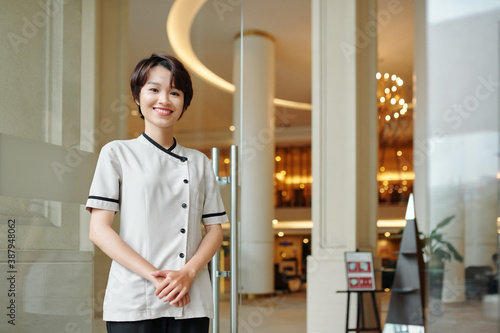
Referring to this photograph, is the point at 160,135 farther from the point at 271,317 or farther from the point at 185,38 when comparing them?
the point at 271,317

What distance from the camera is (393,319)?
4.75 m

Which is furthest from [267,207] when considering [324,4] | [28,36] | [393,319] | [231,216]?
[28,36]

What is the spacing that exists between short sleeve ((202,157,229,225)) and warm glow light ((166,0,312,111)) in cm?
83

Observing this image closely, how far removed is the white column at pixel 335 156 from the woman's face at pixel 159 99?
450 centimetres

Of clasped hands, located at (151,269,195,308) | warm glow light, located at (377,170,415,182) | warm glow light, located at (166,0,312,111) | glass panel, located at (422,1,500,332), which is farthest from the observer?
warm glow light, located at (377,170,415,182)

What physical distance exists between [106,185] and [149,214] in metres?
0.13

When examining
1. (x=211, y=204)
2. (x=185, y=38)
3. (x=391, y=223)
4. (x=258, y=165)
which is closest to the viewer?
(x=211, y=204)

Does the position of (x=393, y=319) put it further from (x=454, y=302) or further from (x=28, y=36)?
(x=28, y=36)

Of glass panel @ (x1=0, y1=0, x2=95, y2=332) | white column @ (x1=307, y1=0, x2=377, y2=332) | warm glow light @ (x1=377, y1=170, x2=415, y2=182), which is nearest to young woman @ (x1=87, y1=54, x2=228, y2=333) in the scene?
glass panel @ (x1=0, y1=0, x2=95, y2=332)

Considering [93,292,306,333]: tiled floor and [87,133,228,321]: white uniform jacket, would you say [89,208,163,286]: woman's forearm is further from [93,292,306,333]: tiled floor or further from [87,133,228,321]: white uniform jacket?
[93,292,306,333]: tiled floor

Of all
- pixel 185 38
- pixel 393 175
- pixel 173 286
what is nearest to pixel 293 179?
pixel 393 175

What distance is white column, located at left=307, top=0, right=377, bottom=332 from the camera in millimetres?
5766

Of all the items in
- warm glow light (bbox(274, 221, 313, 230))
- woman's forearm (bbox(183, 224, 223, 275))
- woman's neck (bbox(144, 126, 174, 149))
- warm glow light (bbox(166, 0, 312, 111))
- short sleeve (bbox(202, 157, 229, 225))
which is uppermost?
warm glow light (bbox(166, 0, 312, 111))

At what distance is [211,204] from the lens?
159 cm
